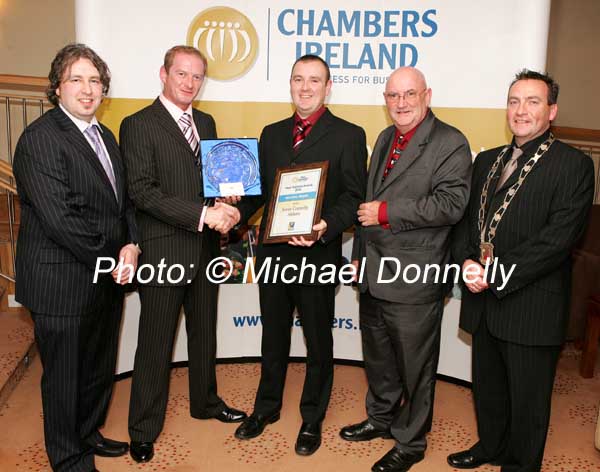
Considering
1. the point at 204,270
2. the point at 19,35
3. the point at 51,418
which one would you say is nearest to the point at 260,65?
the point at 204,270

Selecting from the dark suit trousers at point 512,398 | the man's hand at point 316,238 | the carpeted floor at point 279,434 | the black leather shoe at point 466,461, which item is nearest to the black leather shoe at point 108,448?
the carpeted floor at point 279,434

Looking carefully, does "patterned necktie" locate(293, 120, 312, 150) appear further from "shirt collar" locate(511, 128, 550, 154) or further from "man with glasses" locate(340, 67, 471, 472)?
"shirt collar" locate(511, 128, 550, 154)

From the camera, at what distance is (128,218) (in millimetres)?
2816

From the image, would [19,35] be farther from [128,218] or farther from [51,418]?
[51,418]

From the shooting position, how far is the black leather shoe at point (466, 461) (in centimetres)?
291

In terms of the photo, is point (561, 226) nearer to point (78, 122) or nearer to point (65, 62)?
point (78, 122)

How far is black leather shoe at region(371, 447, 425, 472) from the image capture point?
2.84 meters

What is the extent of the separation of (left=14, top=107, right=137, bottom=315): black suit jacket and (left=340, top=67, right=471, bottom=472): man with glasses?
122cm

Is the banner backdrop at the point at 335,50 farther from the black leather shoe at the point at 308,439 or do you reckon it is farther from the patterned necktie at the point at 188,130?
the black leather shoe at the point at 308,439

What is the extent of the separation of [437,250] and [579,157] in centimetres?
73

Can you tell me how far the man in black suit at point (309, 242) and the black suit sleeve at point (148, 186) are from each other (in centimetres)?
37

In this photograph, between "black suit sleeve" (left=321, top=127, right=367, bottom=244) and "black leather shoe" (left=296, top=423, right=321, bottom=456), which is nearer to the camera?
"black suit sleeve" (left=321, top=127, right=367, bottom=244)

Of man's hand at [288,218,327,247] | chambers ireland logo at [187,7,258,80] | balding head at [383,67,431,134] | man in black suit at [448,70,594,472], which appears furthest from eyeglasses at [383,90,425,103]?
chambers ireland logo at [187,7,258,80]

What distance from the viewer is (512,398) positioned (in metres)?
2.62
